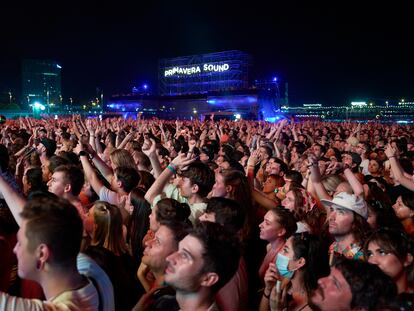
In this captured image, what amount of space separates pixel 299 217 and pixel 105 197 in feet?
7.38

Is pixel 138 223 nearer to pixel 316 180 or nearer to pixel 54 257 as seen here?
pixel 316 180

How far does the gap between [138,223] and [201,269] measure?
2.34m

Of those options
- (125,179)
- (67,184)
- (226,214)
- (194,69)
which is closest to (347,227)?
(226,214)

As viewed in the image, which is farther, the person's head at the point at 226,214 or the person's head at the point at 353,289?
the person's head at the point at 226,214

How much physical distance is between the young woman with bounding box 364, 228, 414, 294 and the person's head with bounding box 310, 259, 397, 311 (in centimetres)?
80

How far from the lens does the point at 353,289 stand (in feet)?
7.98

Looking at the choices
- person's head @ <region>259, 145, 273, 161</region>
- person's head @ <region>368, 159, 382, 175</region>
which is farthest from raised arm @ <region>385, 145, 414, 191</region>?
person's head @ <region>259, 145, 273, 161</region>

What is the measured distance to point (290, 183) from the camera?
6047 millimetres

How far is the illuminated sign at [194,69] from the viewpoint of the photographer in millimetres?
78125

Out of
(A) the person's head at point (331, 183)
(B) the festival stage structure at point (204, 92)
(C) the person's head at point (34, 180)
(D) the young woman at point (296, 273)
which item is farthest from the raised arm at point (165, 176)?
(B) the festival stage structure at point (204, 92)

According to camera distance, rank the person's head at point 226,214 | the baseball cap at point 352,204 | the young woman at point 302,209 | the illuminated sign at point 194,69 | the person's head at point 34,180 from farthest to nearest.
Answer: the illuminated sign at point 194,69
the person's head at point 34,180
the young woman at point 302,209
the baseball cap at point 352,204
the person's head at point 226,214

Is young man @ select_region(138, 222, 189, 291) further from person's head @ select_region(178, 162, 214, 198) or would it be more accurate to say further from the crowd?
person's head @ select_region(178, 162, 214, 198)

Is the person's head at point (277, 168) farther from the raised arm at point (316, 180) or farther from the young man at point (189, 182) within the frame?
the young man at point (189, 182)

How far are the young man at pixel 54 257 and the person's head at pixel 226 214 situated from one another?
168 cm
